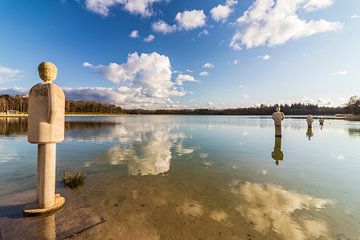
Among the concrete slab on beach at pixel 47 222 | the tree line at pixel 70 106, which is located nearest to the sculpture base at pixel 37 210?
the concrete slab on beach at pixel 47 222

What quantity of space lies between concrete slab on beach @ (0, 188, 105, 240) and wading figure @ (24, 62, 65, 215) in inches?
11.2

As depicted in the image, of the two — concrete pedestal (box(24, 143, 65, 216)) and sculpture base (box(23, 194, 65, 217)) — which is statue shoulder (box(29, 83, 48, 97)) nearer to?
concrete pedestal (box(24, 143, 65, 216))

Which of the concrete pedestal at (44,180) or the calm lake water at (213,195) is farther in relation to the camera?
the concrete pedestal at (44,180)

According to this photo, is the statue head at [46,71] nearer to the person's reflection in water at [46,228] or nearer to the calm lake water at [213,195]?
the person's reflection in water at [46,228]

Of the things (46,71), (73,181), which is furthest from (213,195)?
(46,71)

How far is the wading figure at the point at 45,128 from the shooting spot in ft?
13.8

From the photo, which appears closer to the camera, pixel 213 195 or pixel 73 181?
pixel 213 195

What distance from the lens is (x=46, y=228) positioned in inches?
150

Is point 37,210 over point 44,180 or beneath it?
beneath

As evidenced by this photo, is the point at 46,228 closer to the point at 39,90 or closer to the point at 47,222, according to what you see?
the point at 47,222

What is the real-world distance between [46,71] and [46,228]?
354 centimetres

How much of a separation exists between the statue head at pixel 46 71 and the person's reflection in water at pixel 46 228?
3278 mm

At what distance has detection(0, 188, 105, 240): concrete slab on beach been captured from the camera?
3615 millimetres

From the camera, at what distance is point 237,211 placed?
15.5 ft
